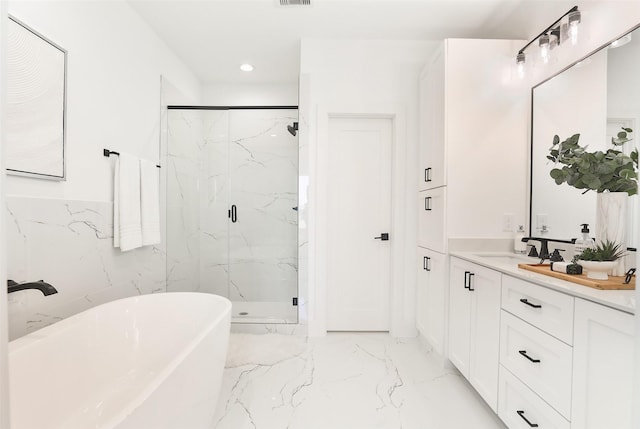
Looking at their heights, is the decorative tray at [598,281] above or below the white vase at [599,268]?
below

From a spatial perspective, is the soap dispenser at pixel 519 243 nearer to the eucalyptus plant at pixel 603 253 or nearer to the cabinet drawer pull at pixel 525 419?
the eucalyptus plant at pixel 603 253

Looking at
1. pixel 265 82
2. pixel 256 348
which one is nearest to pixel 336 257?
pixel 256 348

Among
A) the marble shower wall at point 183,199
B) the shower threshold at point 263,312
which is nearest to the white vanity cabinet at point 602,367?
the shower threshold at point 263,312

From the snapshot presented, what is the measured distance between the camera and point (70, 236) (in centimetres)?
177

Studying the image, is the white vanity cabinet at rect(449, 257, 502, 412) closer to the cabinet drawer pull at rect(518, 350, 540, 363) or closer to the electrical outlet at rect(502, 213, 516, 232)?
the cabinet drawer pull at rect(518, 350, 540, 363)

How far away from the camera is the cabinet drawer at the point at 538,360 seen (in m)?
1.17

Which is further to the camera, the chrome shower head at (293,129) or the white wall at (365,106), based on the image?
the chrome shower head at (293,129)

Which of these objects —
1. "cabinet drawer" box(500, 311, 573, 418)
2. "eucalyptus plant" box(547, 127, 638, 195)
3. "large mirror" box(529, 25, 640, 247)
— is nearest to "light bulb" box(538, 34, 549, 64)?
"large mirror" box(529, 25, 640, 247)

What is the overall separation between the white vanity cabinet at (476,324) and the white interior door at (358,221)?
84 centimetres

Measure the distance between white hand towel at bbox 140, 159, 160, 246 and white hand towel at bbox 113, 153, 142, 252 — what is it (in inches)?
1.7

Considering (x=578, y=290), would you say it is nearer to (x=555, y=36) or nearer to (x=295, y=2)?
(x=555, y=36)

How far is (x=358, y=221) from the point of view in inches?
115

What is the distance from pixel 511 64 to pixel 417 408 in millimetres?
2424

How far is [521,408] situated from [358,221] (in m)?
1.81
